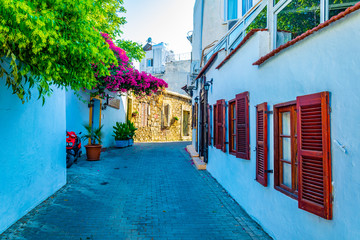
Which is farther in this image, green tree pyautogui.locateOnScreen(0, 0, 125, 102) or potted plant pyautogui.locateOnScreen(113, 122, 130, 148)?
potted plant pyautogui.locateOnScreen(113, 122, 130, 148)

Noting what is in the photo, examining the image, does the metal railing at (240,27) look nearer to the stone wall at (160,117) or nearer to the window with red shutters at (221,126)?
the window with red shutters at (221,126)

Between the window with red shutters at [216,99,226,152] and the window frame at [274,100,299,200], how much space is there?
2713 millimetres

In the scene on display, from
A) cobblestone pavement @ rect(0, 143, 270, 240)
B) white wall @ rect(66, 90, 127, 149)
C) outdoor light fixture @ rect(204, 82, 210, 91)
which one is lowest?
cobblestone pavement @ rect(0, 143, 270, 240)

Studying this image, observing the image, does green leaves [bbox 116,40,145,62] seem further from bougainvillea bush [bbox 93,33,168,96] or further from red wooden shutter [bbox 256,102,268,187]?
red wooden shutter [bbox 256,102,268,187]

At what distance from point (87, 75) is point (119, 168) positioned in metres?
5.06

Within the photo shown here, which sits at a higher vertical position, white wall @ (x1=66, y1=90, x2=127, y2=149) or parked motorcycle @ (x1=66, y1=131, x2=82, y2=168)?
white wall @ (x1=66, y1=90, x2=127, y2=149)

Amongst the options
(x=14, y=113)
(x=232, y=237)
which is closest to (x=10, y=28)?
(x=14, y=113)

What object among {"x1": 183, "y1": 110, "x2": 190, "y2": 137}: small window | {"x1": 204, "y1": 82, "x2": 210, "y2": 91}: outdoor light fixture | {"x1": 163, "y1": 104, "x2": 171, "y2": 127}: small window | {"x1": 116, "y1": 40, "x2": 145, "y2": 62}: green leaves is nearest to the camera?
{"x1": 204, "y1": 82, "x2": 210, "y2": 91}: outdoor light fixture

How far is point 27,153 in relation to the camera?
4.38 m

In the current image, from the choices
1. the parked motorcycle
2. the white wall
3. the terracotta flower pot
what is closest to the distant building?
the white wall

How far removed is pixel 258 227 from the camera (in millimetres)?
3975

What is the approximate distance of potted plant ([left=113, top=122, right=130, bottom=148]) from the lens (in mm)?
14116

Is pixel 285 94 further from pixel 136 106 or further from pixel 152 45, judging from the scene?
pixel 152 45

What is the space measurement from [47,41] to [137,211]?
3.08 m
